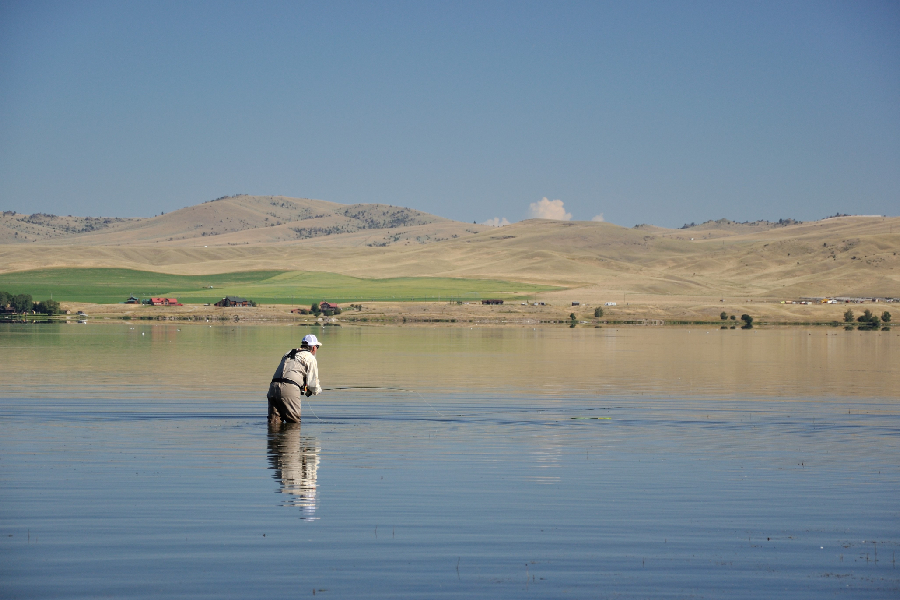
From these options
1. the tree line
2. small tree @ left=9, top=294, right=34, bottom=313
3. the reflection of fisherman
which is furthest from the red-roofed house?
the reflection of fisherman

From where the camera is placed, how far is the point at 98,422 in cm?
2475

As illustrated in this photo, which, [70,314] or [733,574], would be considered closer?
[733,574]

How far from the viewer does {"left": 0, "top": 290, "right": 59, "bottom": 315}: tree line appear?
127 meters

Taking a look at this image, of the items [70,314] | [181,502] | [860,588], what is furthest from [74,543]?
[70,314]

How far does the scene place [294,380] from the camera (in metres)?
22.7

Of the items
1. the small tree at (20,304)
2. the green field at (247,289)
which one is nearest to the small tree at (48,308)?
the small tree at (20,304)

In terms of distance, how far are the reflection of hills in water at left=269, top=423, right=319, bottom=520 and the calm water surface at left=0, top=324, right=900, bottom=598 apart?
0.07m

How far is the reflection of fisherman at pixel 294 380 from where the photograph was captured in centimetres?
2267

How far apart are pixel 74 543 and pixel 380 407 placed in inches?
667

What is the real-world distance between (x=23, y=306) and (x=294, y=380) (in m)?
116

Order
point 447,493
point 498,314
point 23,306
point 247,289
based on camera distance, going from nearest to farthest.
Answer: point 447,493 < point 23,306 < point 498,314 < point 247,289

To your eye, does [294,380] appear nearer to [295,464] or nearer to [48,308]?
[295,464]

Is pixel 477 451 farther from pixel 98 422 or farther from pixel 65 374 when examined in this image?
pixel 65 374

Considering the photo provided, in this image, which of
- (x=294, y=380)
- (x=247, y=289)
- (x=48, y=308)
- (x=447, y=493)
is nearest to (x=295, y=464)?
(x=447, y=493)
